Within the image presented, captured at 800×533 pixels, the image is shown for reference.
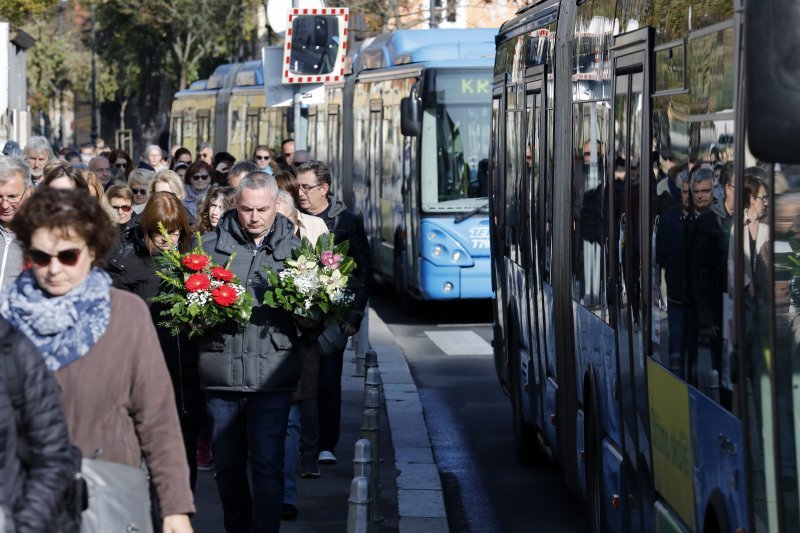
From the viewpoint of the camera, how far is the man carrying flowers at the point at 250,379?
7.42 metres

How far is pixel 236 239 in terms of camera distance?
7699 millimetres

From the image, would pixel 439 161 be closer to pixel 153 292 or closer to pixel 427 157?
pixel 427 157

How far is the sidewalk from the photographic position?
8945 mm

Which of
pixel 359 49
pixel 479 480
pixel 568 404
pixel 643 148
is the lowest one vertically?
pixel 479 480

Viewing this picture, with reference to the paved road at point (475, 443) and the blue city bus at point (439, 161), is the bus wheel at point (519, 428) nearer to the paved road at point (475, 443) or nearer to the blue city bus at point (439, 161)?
the paved road at point (475, 443)

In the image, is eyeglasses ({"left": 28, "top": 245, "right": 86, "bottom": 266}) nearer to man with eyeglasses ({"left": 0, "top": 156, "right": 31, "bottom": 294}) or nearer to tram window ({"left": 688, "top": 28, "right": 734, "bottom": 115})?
tram window ({"left": 688, "top": 28, "right": 734, "bottom": 115})

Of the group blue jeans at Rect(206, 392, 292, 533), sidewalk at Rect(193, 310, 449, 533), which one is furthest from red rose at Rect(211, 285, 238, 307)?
sidewalk at Rect(193, 310, 449, 533)

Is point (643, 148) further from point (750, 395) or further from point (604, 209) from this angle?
point (750, 395)

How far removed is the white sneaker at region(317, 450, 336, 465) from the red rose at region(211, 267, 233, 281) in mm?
3406

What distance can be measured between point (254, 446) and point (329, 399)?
10.5 feet

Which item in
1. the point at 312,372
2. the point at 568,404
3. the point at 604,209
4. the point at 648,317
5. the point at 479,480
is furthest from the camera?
the point at 479,480

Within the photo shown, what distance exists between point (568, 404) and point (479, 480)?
6.87 ft

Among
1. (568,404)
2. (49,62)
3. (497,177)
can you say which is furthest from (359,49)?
(49,62)

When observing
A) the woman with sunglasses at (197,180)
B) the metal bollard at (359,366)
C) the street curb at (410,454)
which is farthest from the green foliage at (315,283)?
the woman with sunglasses at (197,180)
